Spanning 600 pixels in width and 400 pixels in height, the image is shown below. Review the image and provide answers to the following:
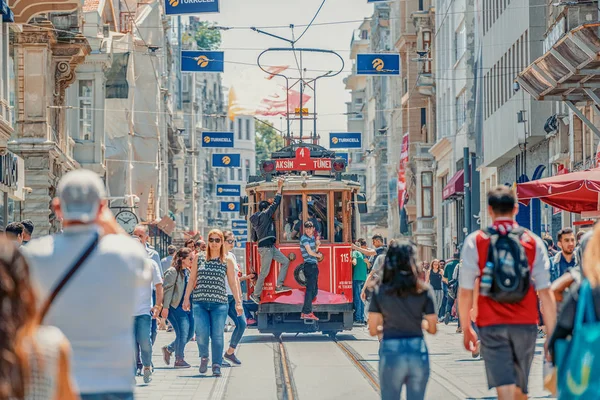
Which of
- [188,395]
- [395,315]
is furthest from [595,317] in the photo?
[188,395]

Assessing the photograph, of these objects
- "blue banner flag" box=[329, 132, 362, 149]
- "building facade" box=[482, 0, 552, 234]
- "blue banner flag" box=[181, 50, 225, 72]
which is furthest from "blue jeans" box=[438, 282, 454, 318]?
"blue banner flag" box=[329, 132, 362, 149]

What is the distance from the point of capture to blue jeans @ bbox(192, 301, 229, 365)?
15.5 meters

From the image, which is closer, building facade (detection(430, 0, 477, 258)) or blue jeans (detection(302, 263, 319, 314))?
blue jeans (detection(302, 263, 319, 314))

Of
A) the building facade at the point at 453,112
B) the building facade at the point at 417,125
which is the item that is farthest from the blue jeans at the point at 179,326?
the building facade at the point at 417,125

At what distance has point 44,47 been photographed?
108 ft

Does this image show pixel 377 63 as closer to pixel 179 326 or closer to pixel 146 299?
pixel 179 326

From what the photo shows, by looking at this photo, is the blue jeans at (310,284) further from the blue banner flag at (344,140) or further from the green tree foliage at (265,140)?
the green tree foliage at (265,140)

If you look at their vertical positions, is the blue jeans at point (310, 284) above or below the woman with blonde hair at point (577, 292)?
below

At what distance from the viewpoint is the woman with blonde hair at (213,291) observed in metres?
15.4

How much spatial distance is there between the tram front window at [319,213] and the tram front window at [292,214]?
0.18m

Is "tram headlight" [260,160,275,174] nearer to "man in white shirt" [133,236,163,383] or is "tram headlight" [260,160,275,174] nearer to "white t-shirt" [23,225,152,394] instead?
"man in white shirt" [133,236,163,383]

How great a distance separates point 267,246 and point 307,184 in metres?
1.43

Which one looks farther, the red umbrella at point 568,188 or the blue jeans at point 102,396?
the red umbrella at point 568,188

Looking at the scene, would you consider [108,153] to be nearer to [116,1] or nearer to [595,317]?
[116,1]
